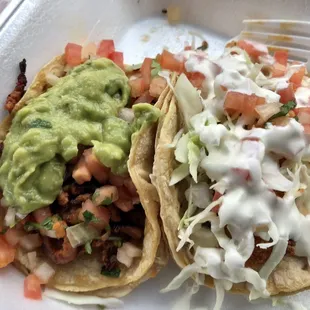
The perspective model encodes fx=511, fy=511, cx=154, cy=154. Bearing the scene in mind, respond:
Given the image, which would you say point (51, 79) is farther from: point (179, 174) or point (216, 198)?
point (216, 198)

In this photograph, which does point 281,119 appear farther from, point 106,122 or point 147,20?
point 147,20

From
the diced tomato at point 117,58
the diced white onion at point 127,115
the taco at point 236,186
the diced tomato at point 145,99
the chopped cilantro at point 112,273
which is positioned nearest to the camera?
the taco at point 236,186

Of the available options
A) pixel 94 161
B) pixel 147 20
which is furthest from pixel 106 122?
pixel 147 20

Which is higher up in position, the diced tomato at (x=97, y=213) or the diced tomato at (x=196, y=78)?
the diced tomato at (x=196, y=78)

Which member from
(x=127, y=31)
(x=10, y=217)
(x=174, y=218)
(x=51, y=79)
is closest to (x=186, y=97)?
(x=174, y=218)

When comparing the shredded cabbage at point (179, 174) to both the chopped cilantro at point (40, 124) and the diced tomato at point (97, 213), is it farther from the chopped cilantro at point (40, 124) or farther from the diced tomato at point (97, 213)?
the chopped cilantro at point (40, 124)

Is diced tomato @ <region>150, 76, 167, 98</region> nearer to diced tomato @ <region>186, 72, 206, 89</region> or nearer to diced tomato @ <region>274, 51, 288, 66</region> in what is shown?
diced tomato @ <region>186, 72, 206, 89</region>

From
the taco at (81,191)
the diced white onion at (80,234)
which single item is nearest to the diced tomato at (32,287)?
the taco at (81,191)

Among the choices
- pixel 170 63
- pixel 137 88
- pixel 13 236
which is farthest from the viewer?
pixel 170 63
